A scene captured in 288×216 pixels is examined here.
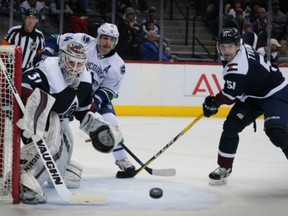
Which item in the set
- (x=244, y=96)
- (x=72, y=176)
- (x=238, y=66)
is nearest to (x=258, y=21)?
(x=244, y=96)

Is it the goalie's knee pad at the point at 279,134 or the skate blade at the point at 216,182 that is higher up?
the goalie's knee pad at the point at 279,134

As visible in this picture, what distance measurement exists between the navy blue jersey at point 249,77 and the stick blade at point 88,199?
102cm

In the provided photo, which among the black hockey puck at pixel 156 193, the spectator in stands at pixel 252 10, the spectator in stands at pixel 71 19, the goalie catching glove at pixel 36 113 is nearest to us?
the goalie catching glove at pixel 36 113

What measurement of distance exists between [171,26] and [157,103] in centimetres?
104

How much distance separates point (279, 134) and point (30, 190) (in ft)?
4.84

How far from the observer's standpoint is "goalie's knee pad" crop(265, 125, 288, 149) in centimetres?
459

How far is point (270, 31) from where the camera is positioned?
934 cm

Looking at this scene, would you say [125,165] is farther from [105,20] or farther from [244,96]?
[105,20]

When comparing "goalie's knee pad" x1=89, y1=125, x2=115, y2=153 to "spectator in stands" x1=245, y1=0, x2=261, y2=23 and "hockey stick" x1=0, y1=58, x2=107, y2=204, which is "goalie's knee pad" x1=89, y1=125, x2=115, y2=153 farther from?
"spectator in stands" x1=245, y1=0, x2=261, y2=23

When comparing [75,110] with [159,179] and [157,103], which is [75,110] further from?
[157,103]

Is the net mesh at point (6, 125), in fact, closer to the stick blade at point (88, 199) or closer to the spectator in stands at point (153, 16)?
the stick blade at point (88, 199)

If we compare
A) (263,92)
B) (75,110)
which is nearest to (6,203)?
(75,110)

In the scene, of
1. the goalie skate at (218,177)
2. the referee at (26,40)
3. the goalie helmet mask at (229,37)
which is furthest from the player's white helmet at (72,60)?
the referee at (26,40)

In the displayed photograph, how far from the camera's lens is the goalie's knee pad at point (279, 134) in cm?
459
